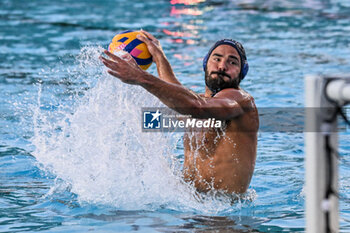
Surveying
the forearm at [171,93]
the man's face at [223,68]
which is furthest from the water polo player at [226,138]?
the forearm at [171,93]

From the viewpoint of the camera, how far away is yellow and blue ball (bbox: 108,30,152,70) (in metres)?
4.18

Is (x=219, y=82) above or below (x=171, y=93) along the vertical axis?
above

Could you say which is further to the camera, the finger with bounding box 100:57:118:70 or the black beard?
the black beard

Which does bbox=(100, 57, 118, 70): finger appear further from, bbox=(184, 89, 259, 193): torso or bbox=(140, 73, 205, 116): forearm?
bbox=(184, 89, 259, 193): torso

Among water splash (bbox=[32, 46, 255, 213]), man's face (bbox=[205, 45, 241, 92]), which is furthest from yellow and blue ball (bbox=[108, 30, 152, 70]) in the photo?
→ man's face (bbox=[205, 45, 241, 92])

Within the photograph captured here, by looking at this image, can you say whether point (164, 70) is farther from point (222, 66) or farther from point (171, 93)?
point (171, 93)

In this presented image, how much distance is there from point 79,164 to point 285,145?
2.30 m

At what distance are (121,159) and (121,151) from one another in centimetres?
6

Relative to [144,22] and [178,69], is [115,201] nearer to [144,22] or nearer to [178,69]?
[178,69]

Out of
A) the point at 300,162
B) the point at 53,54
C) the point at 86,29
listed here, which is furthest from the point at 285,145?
the point at 86,29

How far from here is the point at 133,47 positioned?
13.8ft

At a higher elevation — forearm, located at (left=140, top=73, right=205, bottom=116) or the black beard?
the black beard

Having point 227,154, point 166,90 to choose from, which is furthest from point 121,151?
point 166,90

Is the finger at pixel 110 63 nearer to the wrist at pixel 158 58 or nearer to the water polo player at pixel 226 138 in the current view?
the water polo player at pixel 226 138
